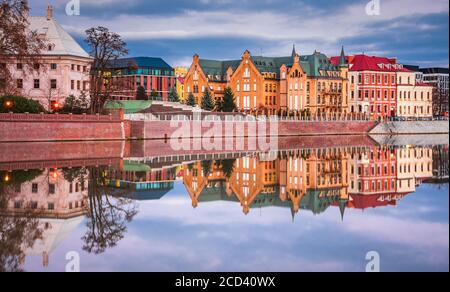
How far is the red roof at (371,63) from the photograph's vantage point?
120m

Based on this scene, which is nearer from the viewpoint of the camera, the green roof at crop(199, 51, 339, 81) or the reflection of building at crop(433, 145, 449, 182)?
the reflection of building at crop(433, 145, 449, 182)

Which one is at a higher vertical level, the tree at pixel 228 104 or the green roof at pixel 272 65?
the green roof at pixel 272 65

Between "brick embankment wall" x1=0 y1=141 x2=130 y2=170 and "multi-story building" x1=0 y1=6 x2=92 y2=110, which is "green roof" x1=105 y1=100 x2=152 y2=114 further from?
"brick embankment wall" x1=0 y1=141 x2=130 y2=170

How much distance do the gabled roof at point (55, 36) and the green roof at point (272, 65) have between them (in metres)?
42.6

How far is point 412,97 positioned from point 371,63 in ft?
38.7

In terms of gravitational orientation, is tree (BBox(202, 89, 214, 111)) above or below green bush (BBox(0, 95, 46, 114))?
above

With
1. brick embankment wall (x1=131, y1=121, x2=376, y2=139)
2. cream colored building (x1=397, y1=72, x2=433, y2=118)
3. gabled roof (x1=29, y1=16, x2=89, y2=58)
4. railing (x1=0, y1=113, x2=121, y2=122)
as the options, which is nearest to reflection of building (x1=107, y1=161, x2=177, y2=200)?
railing (x1=0, y1=113, x2=121, y2=122)

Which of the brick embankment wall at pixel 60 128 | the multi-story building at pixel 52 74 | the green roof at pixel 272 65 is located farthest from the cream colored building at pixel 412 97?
the brick embankment wall at pixel 60 128

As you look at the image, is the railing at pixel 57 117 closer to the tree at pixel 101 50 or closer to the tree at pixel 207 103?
the tree at pixel 101 50

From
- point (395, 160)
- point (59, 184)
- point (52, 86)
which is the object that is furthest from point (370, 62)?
point (59, 184)

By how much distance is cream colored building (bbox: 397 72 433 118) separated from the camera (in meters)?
125
